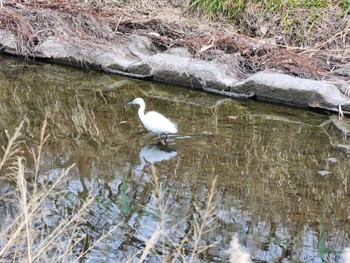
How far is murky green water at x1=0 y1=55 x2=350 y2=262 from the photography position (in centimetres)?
387

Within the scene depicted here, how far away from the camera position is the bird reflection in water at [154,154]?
16.6 feet

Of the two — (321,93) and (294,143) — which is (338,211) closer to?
(294,143)

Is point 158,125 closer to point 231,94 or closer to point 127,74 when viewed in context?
point 231,94

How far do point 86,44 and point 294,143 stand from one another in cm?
329

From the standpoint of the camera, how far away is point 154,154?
5219 millimetres

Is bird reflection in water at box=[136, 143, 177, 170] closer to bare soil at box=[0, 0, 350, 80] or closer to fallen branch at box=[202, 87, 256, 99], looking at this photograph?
fallen branch at box=[202, 87, 256, 99]

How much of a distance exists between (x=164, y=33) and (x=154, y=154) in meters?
3.45

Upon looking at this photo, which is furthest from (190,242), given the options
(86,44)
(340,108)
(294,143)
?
(86,44)

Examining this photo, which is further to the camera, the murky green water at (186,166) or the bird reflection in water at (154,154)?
the bird reflection in water at (154,154)

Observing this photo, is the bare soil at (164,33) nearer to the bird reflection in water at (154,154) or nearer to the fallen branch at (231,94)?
the fallen branch at (231,94)

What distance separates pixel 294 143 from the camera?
18.7ft

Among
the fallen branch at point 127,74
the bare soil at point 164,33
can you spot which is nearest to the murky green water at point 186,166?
the fallen branch at point 127,74

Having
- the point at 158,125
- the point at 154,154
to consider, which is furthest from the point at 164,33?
the point at 154,154

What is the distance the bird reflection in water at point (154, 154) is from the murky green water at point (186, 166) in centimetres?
2
